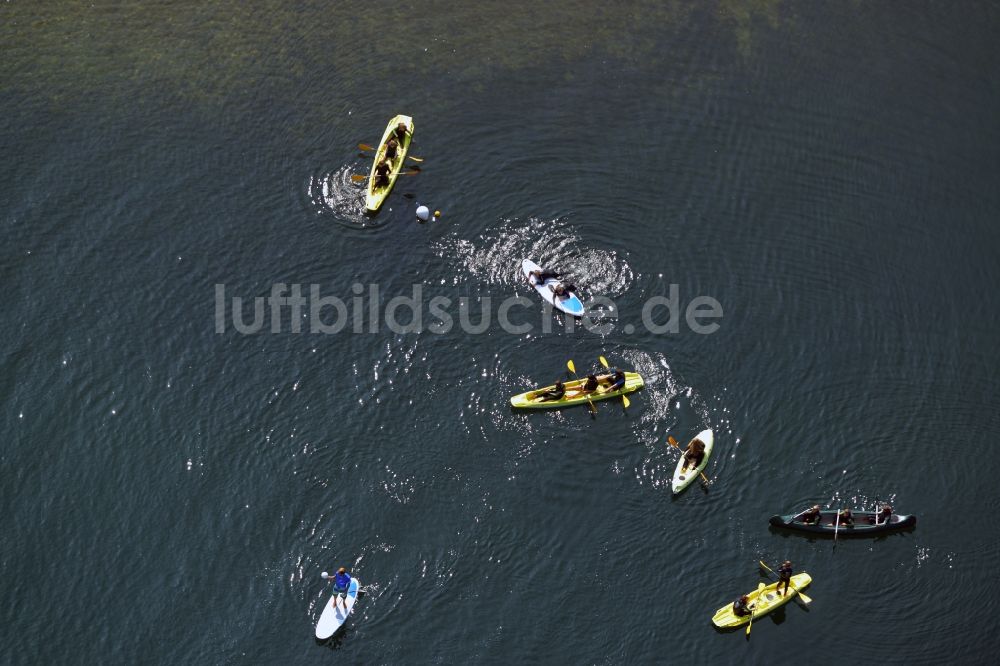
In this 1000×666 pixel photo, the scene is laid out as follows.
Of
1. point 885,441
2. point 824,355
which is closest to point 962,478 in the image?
point 885,441

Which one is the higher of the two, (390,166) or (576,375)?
(390,166)

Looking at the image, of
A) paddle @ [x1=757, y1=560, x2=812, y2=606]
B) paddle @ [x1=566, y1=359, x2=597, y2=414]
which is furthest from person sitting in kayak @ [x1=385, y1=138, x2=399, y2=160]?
paddle @ [x1=757, y1=560, x2=812, y2=606]

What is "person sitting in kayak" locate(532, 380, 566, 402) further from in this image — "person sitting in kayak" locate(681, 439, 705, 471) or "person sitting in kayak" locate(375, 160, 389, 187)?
"person sitting in kayak" locate(375, 160, 389, 187)

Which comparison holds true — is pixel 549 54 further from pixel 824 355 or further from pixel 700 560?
pixel 700 560

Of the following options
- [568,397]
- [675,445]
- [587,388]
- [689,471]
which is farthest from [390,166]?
[689,471]

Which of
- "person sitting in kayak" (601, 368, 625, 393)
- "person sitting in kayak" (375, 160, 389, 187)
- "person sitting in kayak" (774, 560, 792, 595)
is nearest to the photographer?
"person sitting in kayak" (774, 560, 792, 595)

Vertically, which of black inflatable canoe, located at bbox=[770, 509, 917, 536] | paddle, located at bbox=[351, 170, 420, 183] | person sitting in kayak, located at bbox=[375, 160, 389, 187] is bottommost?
black inflatable canoe, located at bbox=[770, 509, 917, 536]

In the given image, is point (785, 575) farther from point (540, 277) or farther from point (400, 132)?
point (400, 132)
